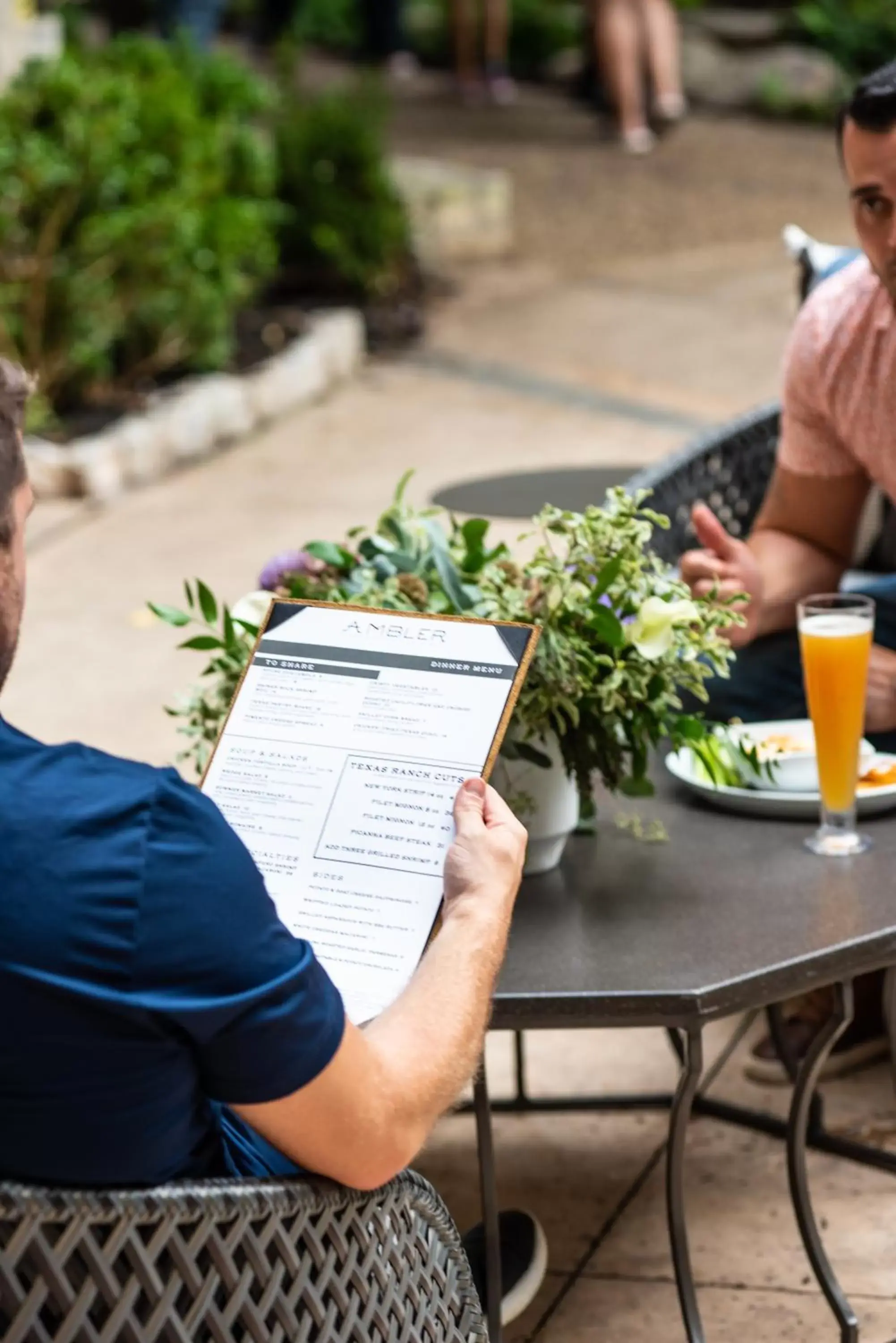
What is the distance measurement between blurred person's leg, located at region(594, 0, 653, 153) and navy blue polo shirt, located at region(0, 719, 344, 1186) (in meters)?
9.66

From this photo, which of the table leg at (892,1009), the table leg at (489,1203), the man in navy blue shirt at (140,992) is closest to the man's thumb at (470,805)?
the man in navy blue shirt at (140,992)

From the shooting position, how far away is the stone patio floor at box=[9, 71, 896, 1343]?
8.01 feet

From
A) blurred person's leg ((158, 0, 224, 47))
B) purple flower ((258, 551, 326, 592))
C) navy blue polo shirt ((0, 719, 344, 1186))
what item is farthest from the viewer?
blurred person's leg ((158, 0, 224, 47))

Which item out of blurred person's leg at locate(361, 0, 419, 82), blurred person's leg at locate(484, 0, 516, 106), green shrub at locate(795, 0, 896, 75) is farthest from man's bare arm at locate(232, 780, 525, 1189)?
blurred person's leg at locate(361, 0, 419, 82)

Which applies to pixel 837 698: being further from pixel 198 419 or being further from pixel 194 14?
pixel 194 14

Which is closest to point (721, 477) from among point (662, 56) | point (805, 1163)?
point (805, 1163)

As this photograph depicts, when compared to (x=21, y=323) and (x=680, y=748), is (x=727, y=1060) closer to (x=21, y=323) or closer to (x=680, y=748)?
(x=680, y=748)

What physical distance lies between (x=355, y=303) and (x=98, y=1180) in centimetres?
693

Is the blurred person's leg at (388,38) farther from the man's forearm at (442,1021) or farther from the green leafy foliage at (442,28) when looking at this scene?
the man's forearm at (442,1021)

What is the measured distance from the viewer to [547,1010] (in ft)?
6.25

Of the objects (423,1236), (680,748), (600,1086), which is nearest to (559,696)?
(680,748)

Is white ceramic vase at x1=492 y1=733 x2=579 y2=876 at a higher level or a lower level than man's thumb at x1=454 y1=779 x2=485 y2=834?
lower

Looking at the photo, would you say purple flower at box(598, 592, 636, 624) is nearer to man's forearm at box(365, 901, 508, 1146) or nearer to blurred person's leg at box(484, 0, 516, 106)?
man's forearm at box(365, 901, 508, 1146)

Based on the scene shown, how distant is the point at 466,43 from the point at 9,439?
454 inches
